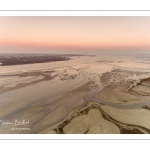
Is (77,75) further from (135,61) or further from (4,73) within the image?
(4,73)

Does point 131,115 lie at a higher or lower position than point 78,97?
lower

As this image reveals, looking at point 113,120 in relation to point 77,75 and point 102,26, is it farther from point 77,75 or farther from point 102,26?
point 102,26

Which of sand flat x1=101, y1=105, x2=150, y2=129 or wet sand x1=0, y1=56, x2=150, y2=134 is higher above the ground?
wet sand x1=0, y1=56, x2=150, y2=134

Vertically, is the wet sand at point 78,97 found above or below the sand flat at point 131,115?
above

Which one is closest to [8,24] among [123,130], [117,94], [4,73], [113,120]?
[4,73]
